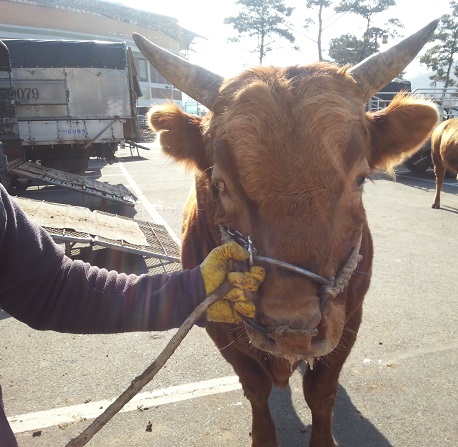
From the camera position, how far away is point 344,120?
6.47 ft

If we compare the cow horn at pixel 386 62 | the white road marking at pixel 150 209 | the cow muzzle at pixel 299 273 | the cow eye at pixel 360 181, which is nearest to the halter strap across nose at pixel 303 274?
the cow muzzle at pixel 299 273

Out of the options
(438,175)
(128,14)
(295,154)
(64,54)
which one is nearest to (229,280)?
(295,154)

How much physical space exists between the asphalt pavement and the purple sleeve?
990 millimetres

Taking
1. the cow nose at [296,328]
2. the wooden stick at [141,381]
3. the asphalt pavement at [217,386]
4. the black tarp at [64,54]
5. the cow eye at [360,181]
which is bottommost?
the asphalt pavement at [217,386]

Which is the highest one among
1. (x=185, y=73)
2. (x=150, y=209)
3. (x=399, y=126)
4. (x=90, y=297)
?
(x=185, y=73)

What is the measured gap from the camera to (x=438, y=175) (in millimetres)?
10211

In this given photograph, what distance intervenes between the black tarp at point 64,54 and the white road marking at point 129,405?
11.2 meters

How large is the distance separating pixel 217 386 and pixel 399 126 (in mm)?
2396

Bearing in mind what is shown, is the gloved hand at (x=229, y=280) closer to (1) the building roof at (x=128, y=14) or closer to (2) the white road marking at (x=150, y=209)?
(2) the white road marking at (x=150, y=209)

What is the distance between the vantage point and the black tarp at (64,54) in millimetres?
11766

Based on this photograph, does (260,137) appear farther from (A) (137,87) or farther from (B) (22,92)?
(A) (137,87)

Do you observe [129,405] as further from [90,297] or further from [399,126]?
[399,126]

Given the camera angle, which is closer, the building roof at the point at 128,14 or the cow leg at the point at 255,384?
the cow leg at the point at 255,384

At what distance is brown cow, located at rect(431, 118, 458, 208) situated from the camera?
9.91 m
